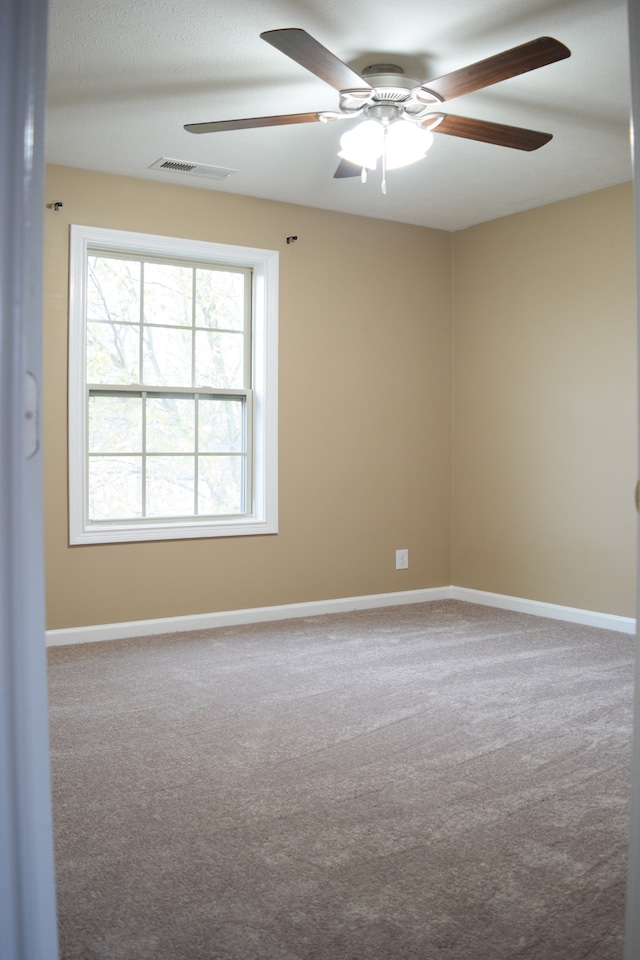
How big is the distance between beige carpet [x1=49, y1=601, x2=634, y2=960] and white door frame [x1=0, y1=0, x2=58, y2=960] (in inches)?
36.3

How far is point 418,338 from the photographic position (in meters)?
5.81

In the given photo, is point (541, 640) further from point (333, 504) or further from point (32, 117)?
point (32, 117)

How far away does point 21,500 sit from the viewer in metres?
0.90

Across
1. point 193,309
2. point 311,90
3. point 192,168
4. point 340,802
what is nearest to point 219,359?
point 193,309

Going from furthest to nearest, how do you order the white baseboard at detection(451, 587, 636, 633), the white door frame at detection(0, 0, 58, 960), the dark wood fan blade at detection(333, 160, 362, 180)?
the white baseboard at detection(451, 587, 636, 633), the dark wood fan blade at detection(333, 160, 362, 180), the white door frame at detection(0, 0, 58, 960)

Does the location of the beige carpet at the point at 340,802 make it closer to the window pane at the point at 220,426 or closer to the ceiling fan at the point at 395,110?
the window pane at the point at 220,426

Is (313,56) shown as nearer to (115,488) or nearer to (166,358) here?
(166,358)

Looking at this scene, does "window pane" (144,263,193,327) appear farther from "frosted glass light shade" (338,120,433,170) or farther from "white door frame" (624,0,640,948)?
"white door frame" (624,0,640,948)

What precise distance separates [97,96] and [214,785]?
2822 mm

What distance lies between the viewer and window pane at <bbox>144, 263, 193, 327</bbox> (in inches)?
192

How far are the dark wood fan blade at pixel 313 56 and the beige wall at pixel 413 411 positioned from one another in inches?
81.3

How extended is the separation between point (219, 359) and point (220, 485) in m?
0.77

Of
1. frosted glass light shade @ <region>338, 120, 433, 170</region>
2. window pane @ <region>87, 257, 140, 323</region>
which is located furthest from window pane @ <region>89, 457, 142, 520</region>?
frosted glass light shade @ <region>338, 120, 433, 170</region>

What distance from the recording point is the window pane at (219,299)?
5.05 metres
